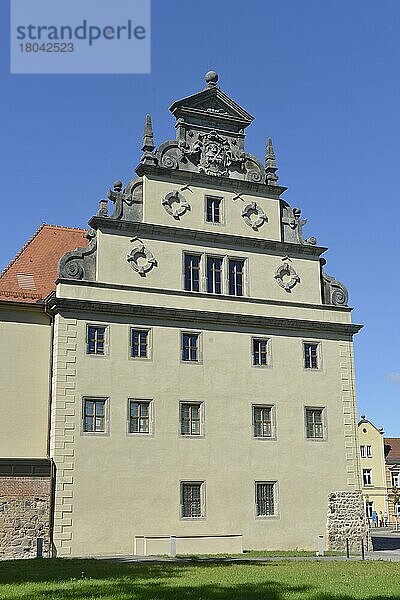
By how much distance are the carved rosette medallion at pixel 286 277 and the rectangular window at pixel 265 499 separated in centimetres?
847

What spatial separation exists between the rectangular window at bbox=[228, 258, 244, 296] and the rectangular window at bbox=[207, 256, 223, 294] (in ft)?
1.50

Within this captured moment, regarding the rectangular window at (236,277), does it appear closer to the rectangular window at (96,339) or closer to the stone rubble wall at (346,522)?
the rectangular window at (96,339)

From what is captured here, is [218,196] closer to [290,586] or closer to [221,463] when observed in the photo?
[221,463]

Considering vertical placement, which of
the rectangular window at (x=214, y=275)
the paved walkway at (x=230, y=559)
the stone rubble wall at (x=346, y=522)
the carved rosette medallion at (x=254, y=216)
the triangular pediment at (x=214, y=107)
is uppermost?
the triangular pediment at (x=214, y=107)

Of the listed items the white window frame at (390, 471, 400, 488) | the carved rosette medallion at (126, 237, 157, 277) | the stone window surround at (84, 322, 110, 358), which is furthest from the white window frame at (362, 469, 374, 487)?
the stone window surround at (84, 322, 110, 358)

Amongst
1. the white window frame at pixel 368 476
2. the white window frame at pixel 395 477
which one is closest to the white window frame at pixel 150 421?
the white window frame at pixel 368 476

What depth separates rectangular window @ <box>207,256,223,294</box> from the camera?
3259 cm

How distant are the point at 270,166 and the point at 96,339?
11662 mm

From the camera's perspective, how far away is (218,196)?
33625 mm

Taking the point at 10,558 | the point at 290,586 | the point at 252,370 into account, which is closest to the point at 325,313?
the point at 252,370

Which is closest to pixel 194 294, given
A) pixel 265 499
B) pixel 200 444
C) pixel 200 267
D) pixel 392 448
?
pixel 200 267

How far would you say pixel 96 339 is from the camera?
97.9ft

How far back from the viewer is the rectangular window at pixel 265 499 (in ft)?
101

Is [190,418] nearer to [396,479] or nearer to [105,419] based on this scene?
[105,419]
